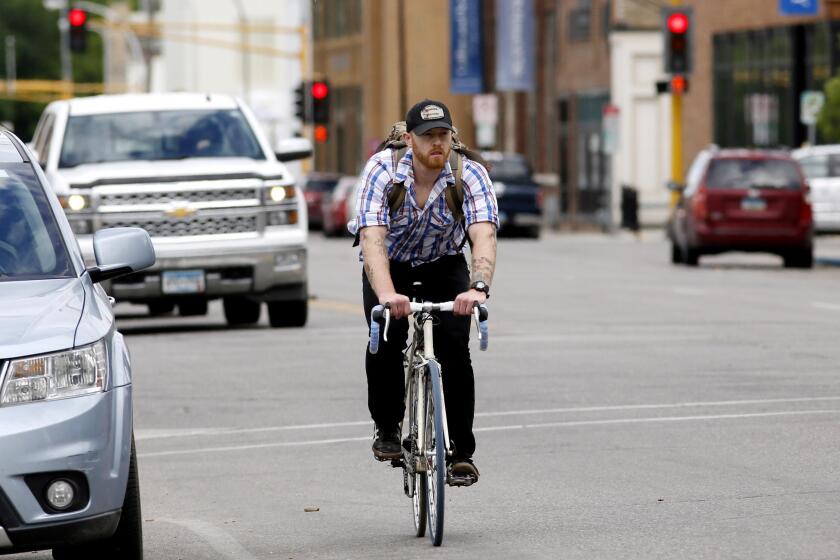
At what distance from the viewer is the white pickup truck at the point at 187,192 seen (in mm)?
18266

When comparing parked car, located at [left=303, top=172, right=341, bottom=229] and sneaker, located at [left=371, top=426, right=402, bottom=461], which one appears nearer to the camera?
sneaker, located at [left=371, top=426, right=402, bottom=461]

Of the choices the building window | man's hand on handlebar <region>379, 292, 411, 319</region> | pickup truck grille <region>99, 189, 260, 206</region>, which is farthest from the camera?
the building window

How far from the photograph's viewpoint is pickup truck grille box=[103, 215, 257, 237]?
60.1ft

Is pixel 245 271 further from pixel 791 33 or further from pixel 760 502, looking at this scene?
pixel 791 33

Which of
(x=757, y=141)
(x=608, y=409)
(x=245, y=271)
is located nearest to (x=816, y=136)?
(x=757, y=141)

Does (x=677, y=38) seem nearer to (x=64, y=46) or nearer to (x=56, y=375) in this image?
(x=56, y=375)

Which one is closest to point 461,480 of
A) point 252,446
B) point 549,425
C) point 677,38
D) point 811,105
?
point 252,446

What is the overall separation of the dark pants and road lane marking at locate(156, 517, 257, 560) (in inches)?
32.0

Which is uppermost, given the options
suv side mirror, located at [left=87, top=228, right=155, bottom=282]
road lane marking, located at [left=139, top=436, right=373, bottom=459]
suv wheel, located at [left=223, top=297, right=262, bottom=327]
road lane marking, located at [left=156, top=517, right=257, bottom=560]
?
suv side mirror, located at [left=87, top=228, right=155, bottom=282]

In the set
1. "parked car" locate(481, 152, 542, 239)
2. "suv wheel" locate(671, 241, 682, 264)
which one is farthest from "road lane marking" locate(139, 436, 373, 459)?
"parked car" locate(481, 152, 542, 239)

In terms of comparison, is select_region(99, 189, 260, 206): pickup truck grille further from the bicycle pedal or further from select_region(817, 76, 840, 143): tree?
select_region(817, 76, 840, 143): tree

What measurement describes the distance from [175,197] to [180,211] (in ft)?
0.41

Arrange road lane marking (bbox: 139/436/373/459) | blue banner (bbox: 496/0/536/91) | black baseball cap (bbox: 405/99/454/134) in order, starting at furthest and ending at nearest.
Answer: blue banner (bbox: 496/0/536/91)
road lane marking (bbox: 139/436/373/459)
black baseball cap (bbox: 405/99/454/134)

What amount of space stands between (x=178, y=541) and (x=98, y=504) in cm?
169
